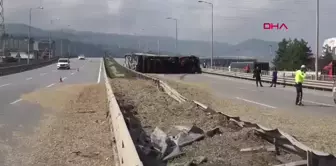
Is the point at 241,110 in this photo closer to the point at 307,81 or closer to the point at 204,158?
the point at 204,158

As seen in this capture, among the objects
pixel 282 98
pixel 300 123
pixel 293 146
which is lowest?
pixel 282 98

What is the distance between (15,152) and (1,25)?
84.5 meters

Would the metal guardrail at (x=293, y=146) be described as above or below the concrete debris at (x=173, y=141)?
above

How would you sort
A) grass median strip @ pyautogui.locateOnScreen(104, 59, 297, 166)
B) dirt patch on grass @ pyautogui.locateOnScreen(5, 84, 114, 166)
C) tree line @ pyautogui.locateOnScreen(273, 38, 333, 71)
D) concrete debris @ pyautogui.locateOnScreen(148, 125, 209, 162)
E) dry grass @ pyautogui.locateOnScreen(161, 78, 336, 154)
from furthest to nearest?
tree line @ pyautogui.locateOnScreen(273, 38, 333, 71)
dry grass @ pyautogui.locateOnScreen(161, 78, 336, 154)
dirt patch on grass @ pyautogui.locateOnScreen(5, 84, 114, 166)
concrete debris @ pyautogui.locateOnScreen(148, 125, 209, 162)
grass median strip @ pyautogui.locateOnScreen(104, 59, 297, 166)

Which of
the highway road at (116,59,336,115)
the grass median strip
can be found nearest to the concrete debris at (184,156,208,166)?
the grass median strip

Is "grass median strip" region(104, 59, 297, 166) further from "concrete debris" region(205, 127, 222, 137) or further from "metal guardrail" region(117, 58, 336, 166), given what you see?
"metal guardrail" region(117, 58, 336, 166)

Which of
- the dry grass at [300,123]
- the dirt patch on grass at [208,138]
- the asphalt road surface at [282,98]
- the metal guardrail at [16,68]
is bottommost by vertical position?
the asphalt road surface at [282,98]

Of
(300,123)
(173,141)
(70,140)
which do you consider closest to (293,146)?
(173,141)

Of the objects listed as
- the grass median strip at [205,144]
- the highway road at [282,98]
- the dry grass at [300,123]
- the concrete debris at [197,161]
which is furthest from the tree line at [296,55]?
the concrete debris at [197,161]

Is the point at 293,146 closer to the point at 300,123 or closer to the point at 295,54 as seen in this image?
the point at 300,123

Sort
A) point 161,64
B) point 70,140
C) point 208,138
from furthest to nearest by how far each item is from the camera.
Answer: point 161,64
point 70,140
point 208,138

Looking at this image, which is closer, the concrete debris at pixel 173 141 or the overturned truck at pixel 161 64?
the concrete debris at pixel 173 141

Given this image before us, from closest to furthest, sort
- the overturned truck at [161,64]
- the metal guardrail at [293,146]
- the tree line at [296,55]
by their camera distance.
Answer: the metal guardrail at [293,146], the overturned truck at [161,64], the tree line at [296,55]

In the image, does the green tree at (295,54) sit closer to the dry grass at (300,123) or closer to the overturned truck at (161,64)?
the overturned truck at (161,64)
